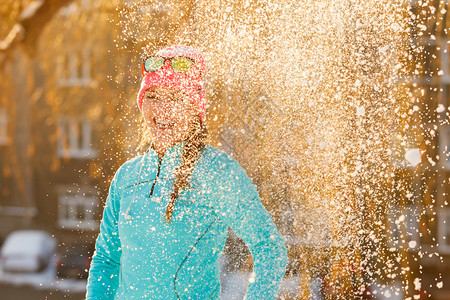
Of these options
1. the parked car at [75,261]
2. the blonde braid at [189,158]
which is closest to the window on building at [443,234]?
the blonde braid at [189,158]

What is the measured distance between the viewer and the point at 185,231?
1075mm

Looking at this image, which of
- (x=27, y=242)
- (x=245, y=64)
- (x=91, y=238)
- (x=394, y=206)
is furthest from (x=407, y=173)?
(x=27, y=242)

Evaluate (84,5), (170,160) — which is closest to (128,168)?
(170,160)

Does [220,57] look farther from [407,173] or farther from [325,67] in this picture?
[407,173]

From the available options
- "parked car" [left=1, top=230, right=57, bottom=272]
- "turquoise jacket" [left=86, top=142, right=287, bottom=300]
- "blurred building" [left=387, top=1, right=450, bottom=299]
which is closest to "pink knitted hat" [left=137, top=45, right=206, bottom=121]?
"turquoise jacket" [left=86, top=142, right=287, bottom=300]

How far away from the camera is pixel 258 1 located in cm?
131

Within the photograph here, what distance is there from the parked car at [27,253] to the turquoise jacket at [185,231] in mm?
5111

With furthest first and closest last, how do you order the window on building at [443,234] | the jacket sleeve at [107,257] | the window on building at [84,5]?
the window on building at [84,5] → the window on building at [443,234] → the jacket sleeve at [107,257]

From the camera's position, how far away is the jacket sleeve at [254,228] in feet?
3.38

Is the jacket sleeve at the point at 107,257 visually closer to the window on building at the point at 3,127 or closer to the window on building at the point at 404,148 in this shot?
the window on building at the point at 404,148

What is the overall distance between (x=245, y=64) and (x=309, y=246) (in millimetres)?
525

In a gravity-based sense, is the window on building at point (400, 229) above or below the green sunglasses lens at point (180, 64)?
below

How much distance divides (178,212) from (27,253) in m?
5.45

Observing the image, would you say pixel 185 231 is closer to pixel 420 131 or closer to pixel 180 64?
pixel 180 64
